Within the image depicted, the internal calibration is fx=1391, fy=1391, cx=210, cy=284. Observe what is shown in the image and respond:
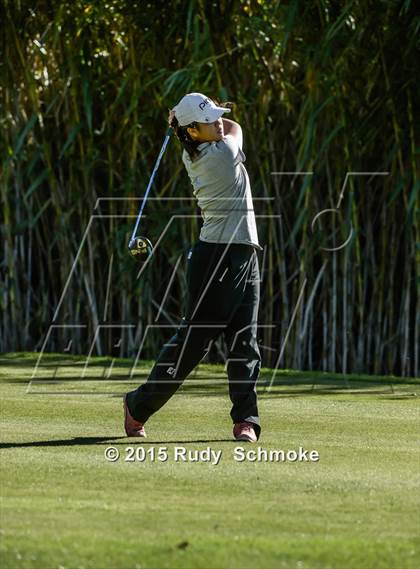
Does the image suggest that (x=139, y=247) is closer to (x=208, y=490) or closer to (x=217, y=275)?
(x=217, y=275)

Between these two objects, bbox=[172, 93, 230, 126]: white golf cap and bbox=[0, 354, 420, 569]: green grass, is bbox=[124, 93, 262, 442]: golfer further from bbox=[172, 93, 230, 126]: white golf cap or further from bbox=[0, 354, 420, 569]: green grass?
bbox=[0, 354, 420, 569]: green grass

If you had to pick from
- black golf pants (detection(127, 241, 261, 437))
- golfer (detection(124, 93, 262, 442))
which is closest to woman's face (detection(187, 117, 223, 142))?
golfer (detection(124, 93, 262, 442))

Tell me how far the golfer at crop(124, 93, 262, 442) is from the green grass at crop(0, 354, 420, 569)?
0.22m


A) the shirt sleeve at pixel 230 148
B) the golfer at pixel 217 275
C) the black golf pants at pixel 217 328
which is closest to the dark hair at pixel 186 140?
the golfer at pixel 217 275

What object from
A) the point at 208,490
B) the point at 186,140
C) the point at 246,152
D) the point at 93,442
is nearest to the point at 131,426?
the point at 93,442

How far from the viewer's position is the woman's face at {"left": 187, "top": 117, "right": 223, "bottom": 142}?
6.04 metres

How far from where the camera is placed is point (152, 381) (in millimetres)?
6164

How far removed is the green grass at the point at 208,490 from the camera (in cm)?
387

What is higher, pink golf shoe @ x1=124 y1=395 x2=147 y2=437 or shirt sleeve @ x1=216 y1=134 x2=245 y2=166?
shirt sleeve @ x1=216 y1=134 x2=245 y2=166

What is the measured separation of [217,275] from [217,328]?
23 cm

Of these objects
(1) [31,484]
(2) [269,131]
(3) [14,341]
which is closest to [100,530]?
(1) [31,484]

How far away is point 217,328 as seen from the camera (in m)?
6.09

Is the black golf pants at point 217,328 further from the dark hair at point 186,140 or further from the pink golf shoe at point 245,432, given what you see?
the dark hair at point 186,140

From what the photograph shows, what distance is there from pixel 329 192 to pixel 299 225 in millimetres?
481
